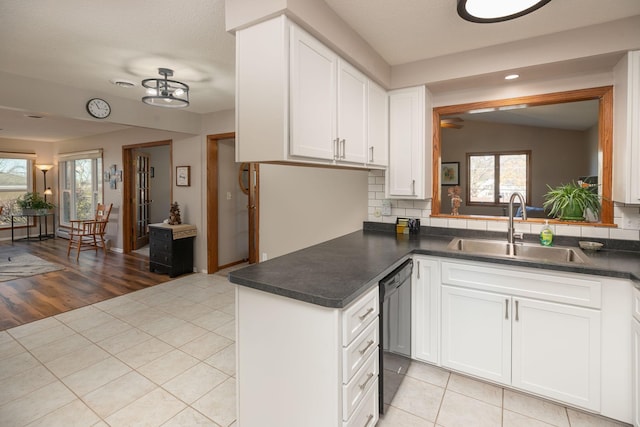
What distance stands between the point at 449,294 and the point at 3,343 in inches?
145

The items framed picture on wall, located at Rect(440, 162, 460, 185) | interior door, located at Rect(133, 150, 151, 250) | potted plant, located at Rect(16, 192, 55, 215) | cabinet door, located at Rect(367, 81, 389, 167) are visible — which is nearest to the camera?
cabinet door, located at Rect(367, 81, 389, 167)

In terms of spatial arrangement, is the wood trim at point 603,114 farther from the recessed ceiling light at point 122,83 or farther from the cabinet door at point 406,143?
the recessed ceiling light at point 122,83

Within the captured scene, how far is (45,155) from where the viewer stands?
7.99 meters

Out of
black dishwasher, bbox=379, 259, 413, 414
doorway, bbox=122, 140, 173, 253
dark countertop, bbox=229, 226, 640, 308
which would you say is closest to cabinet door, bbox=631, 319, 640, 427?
dark countertop, bbox=229, 226, 640, 308

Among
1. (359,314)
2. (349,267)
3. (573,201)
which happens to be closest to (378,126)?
(349,267)

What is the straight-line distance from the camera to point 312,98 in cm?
183

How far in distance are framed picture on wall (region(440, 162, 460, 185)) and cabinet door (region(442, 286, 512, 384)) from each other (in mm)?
1156

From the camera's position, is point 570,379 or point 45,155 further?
point 45,155

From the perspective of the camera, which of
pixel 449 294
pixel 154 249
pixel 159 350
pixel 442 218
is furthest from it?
pixel 154 249

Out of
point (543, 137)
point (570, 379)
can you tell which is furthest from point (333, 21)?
point (570, 379)

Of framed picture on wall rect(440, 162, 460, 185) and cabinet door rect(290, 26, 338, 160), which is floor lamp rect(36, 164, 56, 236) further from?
framed picture on wall rect(440, 162, 460, 185)

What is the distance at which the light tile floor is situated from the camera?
188cm

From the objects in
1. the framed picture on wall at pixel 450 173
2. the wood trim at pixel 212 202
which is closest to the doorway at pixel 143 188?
the wood trim at pixel 212 202

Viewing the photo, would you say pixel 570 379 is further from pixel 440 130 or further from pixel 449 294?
pixel 440 130
